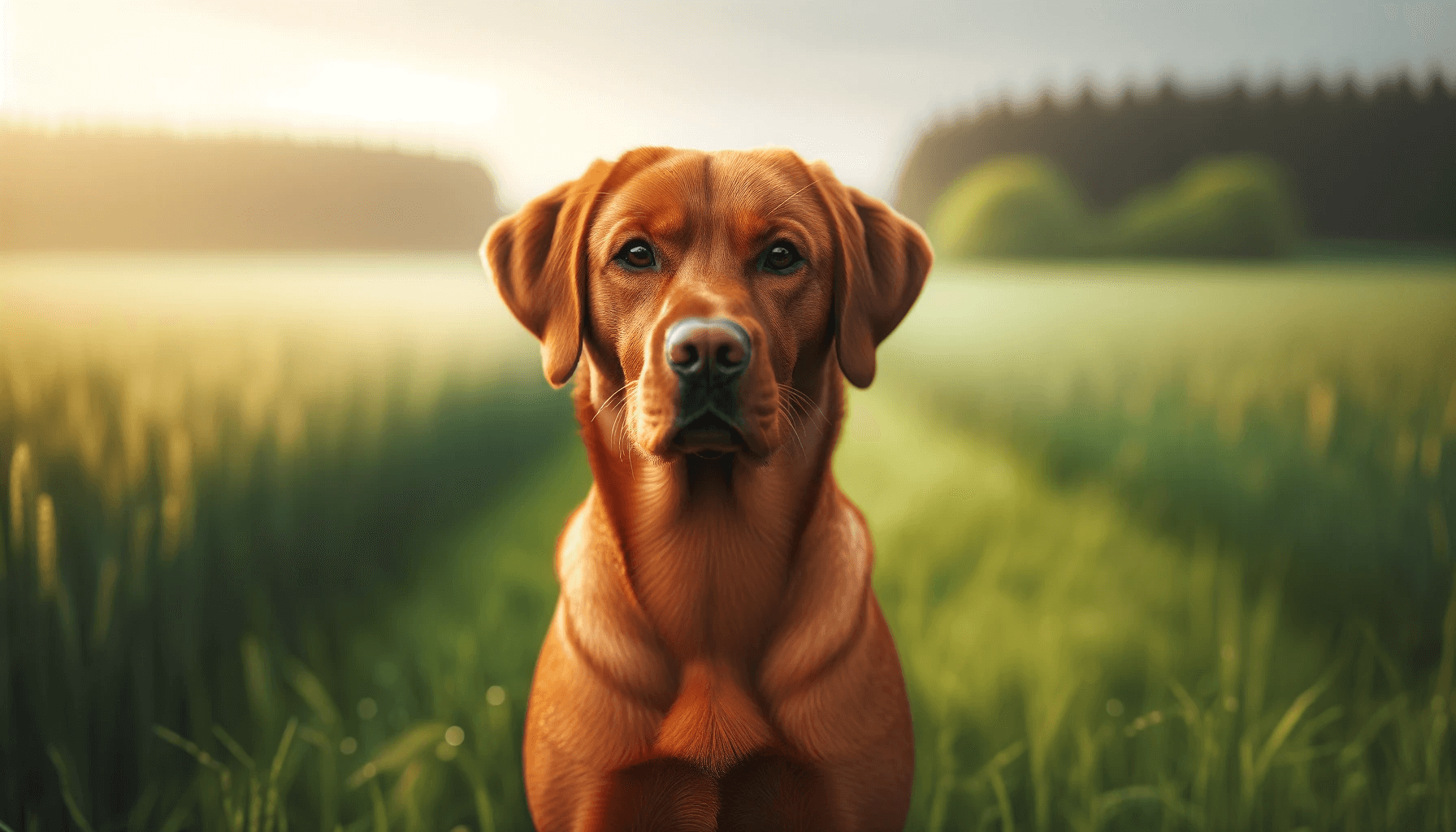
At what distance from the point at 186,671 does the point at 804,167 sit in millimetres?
2438

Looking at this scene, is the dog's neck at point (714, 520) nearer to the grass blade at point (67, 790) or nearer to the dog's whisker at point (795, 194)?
the dog's whisker at point (795, 194)

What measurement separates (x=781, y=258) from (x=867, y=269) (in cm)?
23

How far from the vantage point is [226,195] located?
3070 mm

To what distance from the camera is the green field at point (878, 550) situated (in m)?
2.20

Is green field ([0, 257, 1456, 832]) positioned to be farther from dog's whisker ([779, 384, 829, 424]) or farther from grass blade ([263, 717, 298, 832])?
dog's whisker ([779, 384, 829, 424])

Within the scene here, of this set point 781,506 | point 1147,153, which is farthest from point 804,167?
point 1147,153

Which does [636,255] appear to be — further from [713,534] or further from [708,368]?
[713,534]

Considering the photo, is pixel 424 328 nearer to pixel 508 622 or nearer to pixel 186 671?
pixel 508 622

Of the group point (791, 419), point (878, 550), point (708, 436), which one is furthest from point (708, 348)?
point (878, 550)

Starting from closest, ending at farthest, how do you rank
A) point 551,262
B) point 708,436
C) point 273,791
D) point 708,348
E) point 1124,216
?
1. point 708,348
2. point 708,436
3. point 551,262
4. point 273,791
5. point 1124,216

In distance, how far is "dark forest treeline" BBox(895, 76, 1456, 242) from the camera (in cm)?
301

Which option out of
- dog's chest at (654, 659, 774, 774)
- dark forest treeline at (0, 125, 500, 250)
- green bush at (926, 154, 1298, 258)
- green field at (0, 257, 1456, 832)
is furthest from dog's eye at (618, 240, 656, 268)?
green bush at (926, 154, 1298, 258)

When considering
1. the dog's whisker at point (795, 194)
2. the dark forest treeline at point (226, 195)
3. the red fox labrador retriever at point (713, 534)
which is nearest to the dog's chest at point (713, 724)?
the red fox labrador retriever at point (713, 534)

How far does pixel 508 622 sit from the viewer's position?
2.97 m
